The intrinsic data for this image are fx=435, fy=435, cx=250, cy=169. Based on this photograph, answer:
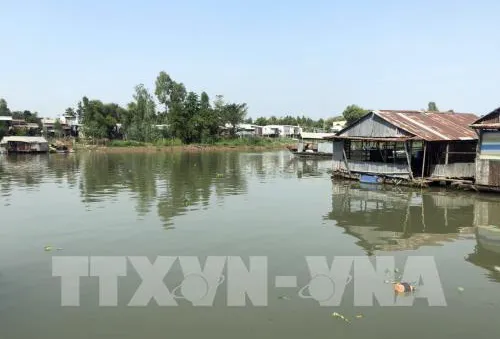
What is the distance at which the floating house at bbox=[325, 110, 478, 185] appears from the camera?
25172 millimetres

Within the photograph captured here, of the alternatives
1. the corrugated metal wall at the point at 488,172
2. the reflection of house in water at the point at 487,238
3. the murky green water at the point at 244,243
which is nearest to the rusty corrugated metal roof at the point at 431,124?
the corrugated metal wall at the point at 488,172

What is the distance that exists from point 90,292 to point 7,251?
495 cm

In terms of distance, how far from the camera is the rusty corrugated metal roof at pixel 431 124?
25811mm

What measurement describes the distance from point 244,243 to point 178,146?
207 ft

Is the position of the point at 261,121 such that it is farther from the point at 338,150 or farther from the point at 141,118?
the point at 338,150

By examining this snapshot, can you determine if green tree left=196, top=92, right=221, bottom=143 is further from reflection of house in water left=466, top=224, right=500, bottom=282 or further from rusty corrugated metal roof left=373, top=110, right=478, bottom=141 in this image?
reflection of house in water left=466, top=224, right=500, bottom=282

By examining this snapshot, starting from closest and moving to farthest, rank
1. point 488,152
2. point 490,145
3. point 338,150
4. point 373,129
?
point 490,145 < point 488,152 < point 373,129 < point 338,150

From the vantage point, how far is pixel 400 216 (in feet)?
59.7

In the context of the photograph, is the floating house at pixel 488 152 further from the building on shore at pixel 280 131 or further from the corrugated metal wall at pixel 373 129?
the building on shore at pixel 280 131

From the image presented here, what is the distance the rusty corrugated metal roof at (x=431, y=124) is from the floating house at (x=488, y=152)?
2.68 m

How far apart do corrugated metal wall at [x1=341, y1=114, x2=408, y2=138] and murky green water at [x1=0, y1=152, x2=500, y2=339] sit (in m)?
3.45

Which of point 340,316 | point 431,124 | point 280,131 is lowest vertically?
point 340,316

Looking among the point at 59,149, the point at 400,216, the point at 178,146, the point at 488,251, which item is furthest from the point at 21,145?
the point at 488,251

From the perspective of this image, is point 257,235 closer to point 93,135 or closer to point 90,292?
point 90,292
